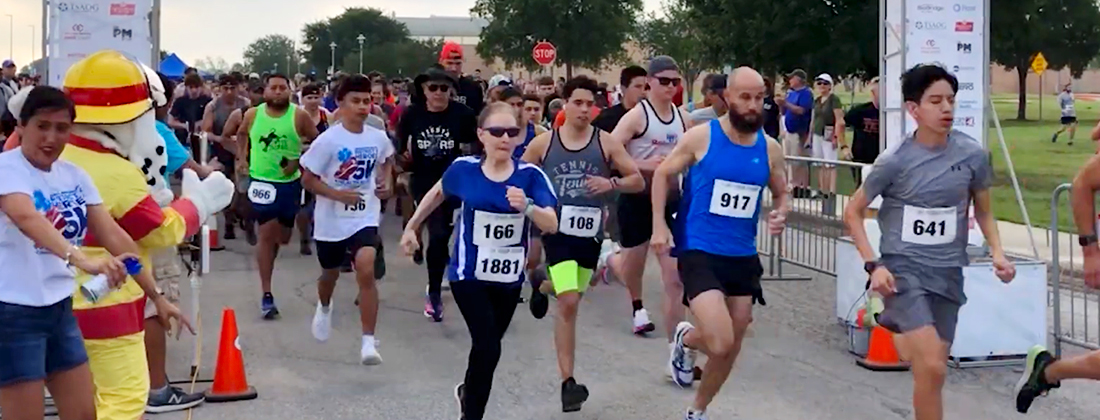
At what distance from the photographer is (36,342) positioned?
4.39m

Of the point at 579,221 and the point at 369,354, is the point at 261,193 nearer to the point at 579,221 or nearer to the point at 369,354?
the point at 369,354

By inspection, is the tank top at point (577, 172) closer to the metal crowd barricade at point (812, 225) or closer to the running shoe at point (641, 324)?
the running shoe at point (641, 324)

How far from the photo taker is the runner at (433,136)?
987 centimetres

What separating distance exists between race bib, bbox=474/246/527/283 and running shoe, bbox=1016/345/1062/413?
251 centimetres

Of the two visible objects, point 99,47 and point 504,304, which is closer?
point 504,304

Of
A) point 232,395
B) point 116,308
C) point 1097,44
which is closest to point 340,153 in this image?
point 232,395

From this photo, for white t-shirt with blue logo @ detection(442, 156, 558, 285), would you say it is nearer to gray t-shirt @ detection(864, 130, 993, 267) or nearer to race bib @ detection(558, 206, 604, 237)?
race bib @ detection(558, 206, 604, 237)

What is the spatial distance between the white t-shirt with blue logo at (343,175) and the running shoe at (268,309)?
1560mm

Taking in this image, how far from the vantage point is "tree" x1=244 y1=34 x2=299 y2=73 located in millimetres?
135125

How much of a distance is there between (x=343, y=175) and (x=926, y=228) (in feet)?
13.4

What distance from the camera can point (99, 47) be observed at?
10.2 metres

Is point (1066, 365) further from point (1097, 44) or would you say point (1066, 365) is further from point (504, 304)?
Result: point (1097, 44)

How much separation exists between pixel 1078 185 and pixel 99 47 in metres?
7.47

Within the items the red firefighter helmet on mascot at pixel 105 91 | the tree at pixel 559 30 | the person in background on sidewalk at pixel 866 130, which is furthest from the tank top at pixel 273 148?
the tree at pixel 559 30
